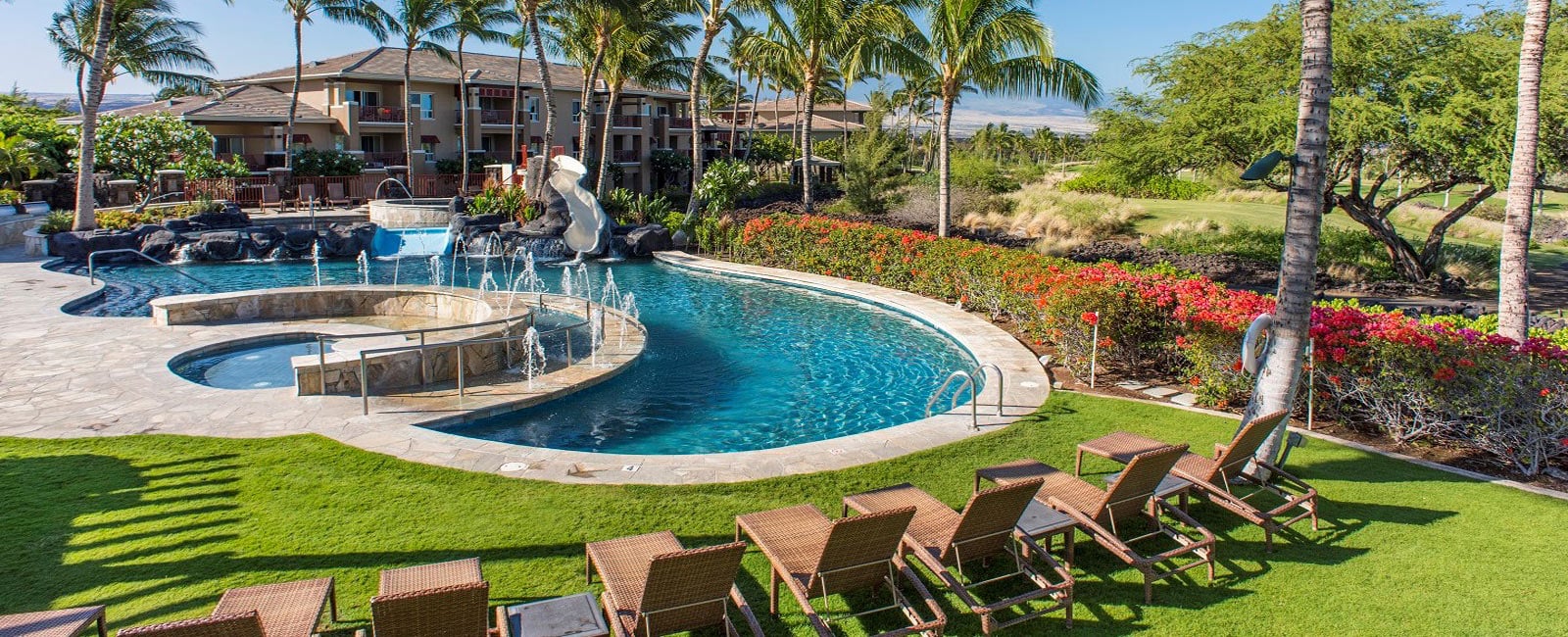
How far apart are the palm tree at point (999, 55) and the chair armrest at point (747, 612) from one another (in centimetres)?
1882

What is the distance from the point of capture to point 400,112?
47.7m

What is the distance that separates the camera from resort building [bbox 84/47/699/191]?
146 ft

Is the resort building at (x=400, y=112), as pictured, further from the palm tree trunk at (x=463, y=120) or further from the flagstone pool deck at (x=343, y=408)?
the flagstone pool deck at (x=343, y=408)

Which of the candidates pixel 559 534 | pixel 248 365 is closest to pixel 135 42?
pixel 248 365

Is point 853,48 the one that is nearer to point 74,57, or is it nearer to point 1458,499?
point 1458,499

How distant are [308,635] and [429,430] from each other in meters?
5.15

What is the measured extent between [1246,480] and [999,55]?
16.4 meters

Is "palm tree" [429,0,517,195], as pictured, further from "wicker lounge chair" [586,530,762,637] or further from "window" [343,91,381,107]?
"wicker lounge chair" [586,530,762,637]

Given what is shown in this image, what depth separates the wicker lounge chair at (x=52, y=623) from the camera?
192 inches

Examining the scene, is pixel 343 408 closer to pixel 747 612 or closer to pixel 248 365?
pixel 248 365

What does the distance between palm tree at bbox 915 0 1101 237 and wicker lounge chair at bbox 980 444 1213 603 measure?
16.6 meters

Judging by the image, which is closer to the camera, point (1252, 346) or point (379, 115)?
point (1252, 346)

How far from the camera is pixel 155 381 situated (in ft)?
38.4

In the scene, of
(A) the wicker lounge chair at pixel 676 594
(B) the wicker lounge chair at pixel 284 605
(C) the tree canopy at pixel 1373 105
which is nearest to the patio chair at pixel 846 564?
(A) the wicker lounge chair at pixel 676 594
